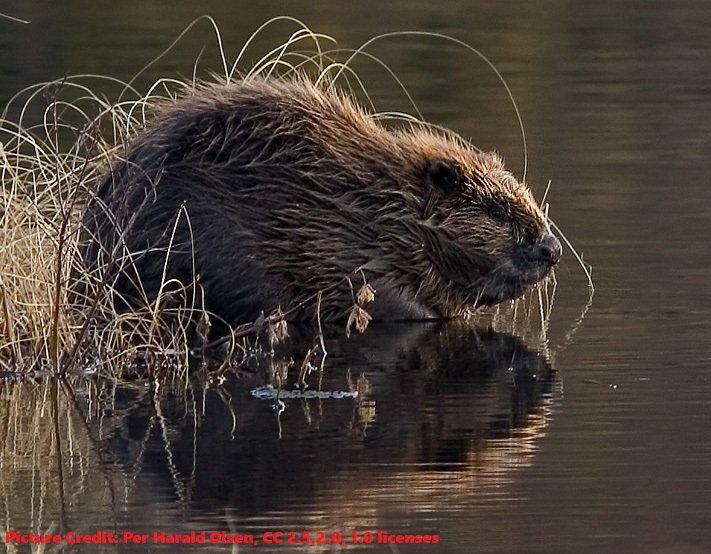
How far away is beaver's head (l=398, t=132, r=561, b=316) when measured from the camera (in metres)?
7.60

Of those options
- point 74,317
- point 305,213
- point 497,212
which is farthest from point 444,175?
point 74,317

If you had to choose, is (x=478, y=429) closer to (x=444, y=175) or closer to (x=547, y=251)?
(x=547, y=251)

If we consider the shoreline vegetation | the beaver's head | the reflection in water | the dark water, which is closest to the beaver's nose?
the beaver's head

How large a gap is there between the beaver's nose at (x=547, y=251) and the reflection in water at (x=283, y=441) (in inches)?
31.9

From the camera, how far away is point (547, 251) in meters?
7.58

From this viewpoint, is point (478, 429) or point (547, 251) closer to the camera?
point (478, 429)

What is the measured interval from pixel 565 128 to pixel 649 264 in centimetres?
370

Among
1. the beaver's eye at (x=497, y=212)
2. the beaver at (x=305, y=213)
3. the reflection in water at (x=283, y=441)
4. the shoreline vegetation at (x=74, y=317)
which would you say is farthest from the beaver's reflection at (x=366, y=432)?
the beaver's eye at (x=497, y=212)

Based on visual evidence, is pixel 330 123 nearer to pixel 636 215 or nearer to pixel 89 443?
pixel 636 215

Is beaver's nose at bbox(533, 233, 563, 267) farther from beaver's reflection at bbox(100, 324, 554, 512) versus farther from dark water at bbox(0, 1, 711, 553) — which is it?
beaver's reflection at bbox(100, 324, 554, 512)

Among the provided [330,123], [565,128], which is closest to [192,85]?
[330,123]

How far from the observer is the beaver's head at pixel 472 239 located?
7598 millimetres

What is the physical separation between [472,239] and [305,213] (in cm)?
69

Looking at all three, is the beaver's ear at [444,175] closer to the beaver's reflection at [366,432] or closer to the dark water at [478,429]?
the dark water at [478,429]
